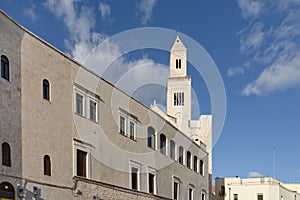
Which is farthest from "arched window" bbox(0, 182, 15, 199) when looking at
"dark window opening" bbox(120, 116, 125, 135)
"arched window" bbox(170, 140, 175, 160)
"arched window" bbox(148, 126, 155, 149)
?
"arched window" bbox(170, 140, 175, 160)

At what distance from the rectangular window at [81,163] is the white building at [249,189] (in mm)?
34971

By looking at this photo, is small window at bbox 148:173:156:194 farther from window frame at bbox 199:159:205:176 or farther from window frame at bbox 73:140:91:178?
window frame at bbox 199:159:205:176

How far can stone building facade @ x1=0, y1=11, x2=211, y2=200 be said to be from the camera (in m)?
20.5

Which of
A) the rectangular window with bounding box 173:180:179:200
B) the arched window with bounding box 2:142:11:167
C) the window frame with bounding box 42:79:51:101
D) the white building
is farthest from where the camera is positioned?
the white building

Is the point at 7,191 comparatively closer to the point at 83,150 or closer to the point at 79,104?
the point at 83,150

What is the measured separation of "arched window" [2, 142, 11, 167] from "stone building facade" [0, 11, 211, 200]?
44mm

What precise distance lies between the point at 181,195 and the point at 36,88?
2188 cm

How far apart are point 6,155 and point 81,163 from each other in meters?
6.59

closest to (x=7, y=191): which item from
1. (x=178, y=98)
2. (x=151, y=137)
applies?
(x=151, y=137)

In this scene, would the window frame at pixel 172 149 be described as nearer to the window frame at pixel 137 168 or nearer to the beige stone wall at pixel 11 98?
the window frame at pixel 137 168

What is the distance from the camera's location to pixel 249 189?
5862 centimetres

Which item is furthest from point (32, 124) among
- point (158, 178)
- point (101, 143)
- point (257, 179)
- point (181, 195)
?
point (257, 179)

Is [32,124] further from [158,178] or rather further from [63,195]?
[158,178]

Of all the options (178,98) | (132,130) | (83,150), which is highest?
(178,98)
